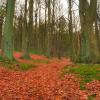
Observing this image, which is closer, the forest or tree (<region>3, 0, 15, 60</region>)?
the forest

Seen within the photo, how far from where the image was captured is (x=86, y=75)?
1152 centimetres

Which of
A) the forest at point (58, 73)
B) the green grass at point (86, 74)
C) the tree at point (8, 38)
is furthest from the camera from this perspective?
the tree at point (8, 38)

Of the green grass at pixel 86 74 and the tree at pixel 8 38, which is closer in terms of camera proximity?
the green grass at pixel 86 74

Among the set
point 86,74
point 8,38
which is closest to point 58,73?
point 86,74

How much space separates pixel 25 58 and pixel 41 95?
17961 mm

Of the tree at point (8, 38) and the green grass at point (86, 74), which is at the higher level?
the tree at point (8, 38)

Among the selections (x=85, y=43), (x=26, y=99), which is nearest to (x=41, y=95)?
(x=26, y=99)

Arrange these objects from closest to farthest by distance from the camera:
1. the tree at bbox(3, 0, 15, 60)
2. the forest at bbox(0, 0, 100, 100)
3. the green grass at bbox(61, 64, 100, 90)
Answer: the forest at bbox(0, 0, 100, 100)
the green grass at bbox(61, 64, 100, 90)
the tree at bbox(3, 0, 15, 60)

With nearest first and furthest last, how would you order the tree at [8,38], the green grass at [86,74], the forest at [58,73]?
the forest at [58,73] < the green grass at [86,74] < the tree at [8,38]

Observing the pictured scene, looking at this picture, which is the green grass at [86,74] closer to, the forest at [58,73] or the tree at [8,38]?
the forest at [58,73]

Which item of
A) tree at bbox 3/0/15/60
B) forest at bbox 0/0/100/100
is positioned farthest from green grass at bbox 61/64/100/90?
tree at bbox 3/0/15/60

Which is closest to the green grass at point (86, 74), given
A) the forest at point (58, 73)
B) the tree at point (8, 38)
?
the forest at point (58, 73)

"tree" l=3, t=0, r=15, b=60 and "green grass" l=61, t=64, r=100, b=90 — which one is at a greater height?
"tree" l=3, t=0, r=15, b=60

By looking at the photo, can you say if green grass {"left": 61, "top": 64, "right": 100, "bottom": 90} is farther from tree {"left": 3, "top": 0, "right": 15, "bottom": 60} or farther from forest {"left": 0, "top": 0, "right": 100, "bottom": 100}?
tree {"left": 3, "top": 0, "right": 15, "bottom": 60}
